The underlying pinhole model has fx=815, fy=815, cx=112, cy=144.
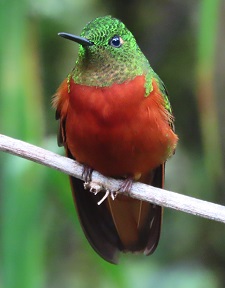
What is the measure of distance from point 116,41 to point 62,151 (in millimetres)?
512

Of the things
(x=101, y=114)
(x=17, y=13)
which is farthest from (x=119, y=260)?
(x=17, y=13)

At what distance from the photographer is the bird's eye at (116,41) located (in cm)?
277

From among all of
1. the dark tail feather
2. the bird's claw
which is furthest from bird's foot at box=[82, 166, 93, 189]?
the dark tail feather

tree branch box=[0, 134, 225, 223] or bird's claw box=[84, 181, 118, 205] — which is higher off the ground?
tree branch box=[0, 134, 225, 223]

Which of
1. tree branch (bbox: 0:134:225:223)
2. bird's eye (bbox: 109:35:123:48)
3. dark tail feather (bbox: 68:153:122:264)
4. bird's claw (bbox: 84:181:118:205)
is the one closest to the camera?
tree branch (bbox: 0:134:225:223)

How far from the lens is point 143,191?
102 inches

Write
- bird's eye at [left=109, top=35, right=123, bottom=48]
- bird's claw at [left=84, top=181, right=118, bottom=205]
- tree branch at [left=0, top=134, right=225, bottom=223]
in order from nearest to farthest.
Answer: tree branch at [left=0, top=134, right=225, bottom=223], bird's claw at [left=84, top=181, right=118, bottom=205], bird's eye at [left=109, top=35, right=123, bottom=48]

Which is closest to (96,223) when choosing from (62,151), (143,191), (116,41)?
(62,151)

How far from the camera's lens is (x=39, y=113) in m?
2.96

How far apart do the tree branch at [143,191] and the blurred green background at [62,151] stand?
0.30 m

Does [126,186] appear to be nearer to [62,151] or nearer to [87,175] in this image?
[87,175]

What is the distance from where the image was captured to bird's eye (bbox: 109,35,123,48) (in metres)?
2.77

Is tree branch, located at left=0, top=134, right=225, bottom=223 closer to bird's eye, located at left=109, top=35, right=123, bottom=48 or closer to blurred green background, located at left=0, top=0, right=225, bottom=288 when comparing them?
blurred green background, located at left=0, top=0, right=225, bottom=288

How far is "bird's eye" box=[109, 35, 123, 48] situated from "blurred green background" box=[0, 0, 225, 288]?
28cm
